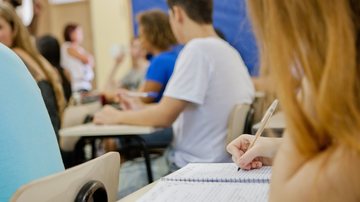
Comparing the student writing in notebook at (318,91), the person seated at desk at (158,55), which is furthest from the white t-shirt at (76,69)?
the student writing in notebook at (318,91)

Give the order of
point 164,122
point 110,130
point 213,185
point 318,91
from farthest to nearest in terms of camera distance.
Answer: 1. point 110,130
2. point 164,122
3. point 213,185
4. point 318,91

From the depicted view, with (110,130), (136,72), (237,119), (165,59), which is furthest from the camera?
(136,72)

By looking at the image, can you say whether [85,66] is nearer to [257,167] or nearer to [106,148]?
[106,148]

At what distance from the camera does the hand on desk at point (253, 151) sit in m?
1.01

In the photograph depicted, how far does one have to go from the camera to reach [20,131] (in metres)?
0.98

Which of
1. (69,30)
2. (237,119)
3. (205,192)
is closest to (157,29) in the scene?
(237,119)

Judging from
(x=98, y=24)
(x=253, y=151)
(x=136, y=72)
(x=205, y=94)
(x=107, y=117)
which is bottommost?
(x=136, y=72)

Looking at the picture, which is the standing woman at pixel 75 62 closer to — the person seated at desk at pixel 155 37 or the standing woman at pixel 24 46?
the person seated at desk at pixel 155 37

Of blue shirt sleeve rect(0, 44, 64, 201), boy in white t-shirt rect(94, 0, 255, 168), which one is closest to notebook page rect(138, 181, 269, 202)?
blue shirt sleeve rect(0, 44, 64, 201)

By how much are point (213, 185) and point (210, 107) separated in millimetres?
1020

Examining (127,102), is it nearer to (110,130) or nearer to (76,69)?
(110,130)

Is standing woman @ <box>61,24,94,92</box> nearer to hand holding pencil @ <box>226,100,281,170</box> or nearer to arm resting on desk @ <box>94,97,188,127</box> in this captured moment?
arm resting on desk @ <box>94,97,188,127</box>

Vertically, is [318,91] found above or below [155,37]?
above

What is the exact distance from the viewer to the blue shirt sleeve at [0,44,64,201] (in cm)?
96
